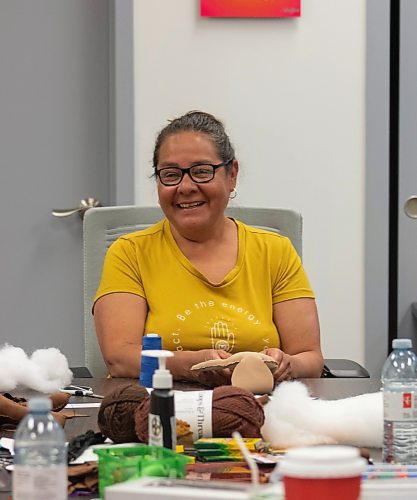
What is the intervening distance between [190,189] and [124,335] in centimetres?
40

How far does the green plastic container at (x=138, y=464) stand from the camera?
46.4 inches

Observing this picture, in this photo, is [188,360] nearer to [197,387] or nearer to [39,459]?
[197,387]

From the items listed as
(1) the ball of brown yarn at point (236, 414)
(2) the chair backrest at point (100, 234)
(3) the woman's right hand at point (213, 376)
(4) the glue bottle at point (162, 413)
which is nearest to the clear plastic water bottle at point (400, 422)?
(1) the ball of brown yarn at point (236, 414)

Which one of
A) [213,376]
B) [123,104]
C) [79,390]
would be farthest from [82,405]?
[123,104]

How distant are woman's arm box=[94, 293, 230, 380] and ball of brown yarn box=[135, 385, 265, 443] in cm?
74

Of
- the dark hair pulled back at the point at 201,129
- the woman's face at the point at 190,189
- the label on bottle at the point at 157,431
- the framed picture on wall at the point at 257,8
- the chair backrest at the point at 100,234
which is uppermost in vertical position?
the framed picture on wall at the point at 257,8

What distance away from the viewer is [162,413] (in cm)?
131

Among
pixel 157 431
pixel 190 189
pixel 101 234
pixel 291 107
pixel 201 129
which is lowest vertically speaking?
pixel 157 431

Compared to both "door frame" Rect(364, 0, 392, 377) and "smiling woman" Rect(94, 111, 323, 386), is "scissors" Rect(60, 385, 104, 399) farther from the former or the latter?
"door frame" Rect(364, 0, 392, 377)

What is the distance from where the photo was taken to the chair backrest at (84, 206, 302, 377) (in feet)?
9.39

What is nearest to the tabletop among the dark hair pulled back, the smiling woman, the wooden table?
the wooden table

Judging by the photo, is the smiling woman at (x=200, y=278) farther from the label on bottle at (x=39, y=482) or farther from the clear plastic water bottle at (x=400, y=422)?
the label on bottle at (x=39, y=482)

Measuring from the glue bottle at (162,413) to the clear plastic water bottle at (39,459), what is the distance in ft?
0.66

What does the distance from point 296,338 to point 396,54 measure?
1.46 meters
